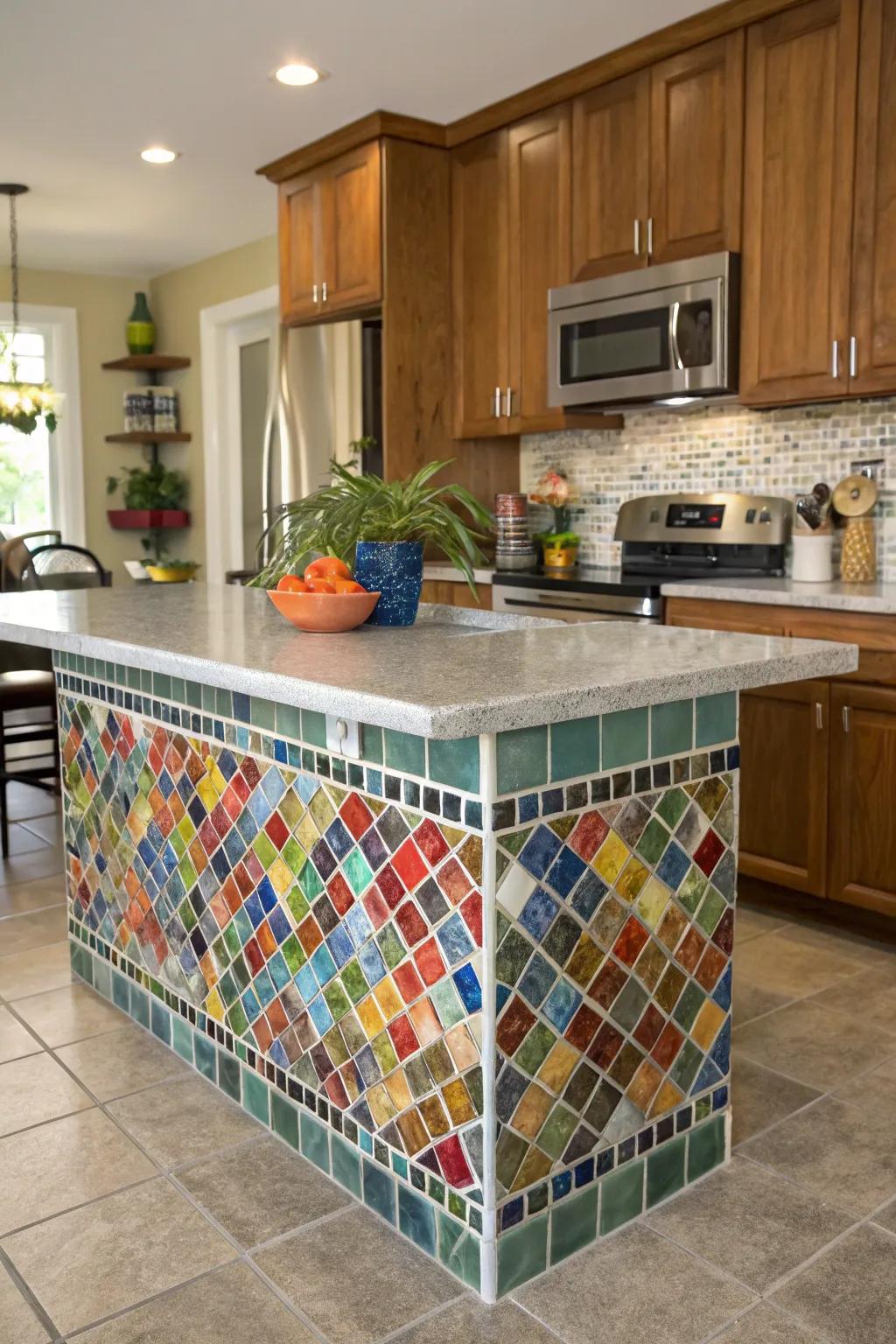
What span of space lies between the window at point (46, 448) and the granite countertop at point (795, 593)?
4691mm

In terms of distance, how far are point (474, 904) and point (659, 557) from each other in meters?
2.84

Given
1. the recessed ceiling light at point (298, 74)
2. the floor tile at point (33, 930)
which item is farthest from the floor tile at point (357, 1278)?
the recessed ceiling light at point (298, 74)

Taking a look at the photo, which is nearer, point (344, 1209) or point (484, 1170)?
point (484, 1170)

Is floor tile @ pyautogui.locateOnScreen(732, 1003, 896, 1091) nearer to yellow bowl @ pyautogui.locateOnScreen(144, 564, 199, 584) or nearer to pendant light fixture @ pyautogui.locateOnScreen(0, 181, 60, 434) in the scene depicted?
yellow bowl @ pyautogui.locateOnScreen(144, 564, 199, 584)

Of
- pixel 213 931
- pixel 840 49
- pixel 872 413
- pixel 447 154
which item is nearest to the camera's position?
pixel 213 931

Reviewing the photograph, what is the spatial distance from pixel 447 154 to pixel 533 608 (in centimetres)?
185

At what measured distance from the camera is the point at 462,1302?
1.68 metres

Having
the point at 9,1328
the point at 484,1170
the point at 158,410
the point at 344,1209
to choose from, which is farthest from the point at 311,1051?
the point at 158,410

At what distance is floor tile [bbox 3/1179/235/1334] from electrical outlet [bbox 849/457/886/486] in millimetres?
2752

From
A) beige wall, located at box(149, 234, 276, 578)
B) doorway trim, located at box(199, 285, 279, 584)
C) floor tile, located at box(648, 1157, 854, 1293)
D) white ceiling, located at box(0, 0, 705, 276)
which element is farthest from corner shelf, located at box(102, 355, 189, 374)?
floor tile, located at box(648, 1157, 854, 1293)

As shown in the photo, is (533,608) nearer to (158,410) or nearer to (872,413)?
(872,413)

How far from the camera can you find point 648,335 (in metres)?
3.79

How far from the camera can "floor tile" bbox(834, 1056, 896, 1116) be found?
2.26m

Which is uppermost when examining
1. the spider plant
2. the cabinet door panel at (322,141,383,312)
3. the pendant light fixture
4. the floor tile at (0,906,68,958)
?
the cabinet door panel at (322,141,383,312)
